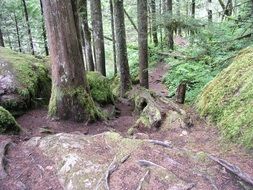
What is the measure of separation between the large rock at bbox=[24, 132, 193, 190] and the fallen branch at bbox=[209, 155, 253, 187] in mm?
707

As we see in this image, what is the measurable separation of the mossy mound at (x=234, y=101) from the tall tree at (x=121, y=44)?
17.1ft

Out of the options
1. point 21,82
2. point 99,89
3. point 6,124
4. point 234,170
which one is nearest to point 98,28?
point 99,89

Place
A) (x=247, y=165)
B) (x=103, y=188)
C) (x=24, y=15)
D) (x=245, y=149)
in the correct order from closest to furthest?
(x=103, y=188) → (x=247, y=165) → (x=245, y=149) → (x=24, y=15)

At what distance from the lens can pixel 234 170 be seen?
13.8ft

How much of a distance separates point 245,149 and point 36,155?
3491 millimetres

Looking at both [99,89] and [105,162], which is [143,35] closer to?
[99,89]

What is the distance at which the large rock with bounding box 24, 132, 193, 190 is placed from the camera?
4004 millimetres

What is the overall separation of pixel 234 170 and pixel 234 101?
2103mm

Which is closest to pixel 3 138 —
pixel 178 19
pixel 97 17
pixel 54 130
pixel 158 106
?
pixel 54 130

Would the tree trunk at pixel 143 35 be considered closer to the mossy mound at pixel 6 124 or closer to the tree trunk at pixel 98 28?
the tree trunk at pixel 98 28

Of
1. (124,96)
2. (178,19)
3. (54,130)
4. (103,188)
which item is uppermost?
(178,19)

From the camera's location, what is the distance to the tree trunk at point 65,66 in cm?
734

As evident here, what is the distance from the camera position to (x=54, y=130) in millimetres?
7121

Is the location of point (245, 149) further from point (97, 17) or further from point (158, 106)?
point (97, 17)
